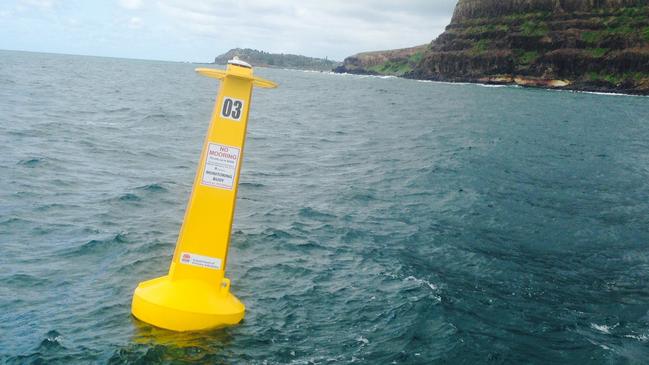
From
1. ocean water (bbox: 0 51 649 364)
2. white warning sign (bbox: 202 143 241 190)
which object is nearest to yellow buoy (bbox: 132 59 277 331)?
white warning sign (bbox: 202 143 241 190)

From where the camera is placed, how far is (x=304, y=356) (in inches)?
348

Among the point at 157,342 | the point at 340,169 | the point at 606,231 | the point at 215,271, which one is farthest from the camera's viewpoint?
the point at 340,169

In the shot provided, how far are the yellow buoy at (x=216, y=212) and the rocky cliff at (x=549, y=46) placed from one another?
109 meters

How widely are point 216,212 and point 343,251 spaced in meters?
5.18

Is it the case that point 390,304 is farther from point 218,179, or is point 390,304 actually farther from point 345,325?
point 218,179

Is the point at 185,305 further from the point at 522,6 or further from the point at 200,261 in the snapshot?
the point at 522,6

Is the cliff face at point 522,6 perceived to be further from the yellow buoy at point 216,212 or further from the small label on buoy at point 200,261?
the small label on buoy at point 200,261

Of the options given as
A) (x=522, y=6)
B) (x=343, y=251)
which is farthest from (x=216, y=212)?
(x=522, y=6)

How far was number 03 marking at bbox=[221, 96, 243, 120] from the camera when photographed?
9742 mm

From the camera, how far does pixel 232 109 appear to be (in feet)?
32.0

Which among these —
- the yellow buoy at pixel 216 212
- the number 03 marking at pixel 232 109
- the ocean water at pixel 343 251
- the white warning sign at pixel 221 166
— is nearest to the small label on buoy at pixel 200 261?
the yellow buoy at pixel 216 212

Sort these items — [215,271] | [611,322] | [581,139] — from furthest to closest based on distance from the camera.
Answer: [581,139] < [611,322] < [215,271]

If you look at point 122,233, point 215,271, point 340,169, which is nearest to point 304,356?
point 215,271

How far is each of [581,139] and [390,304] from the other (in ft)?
104
